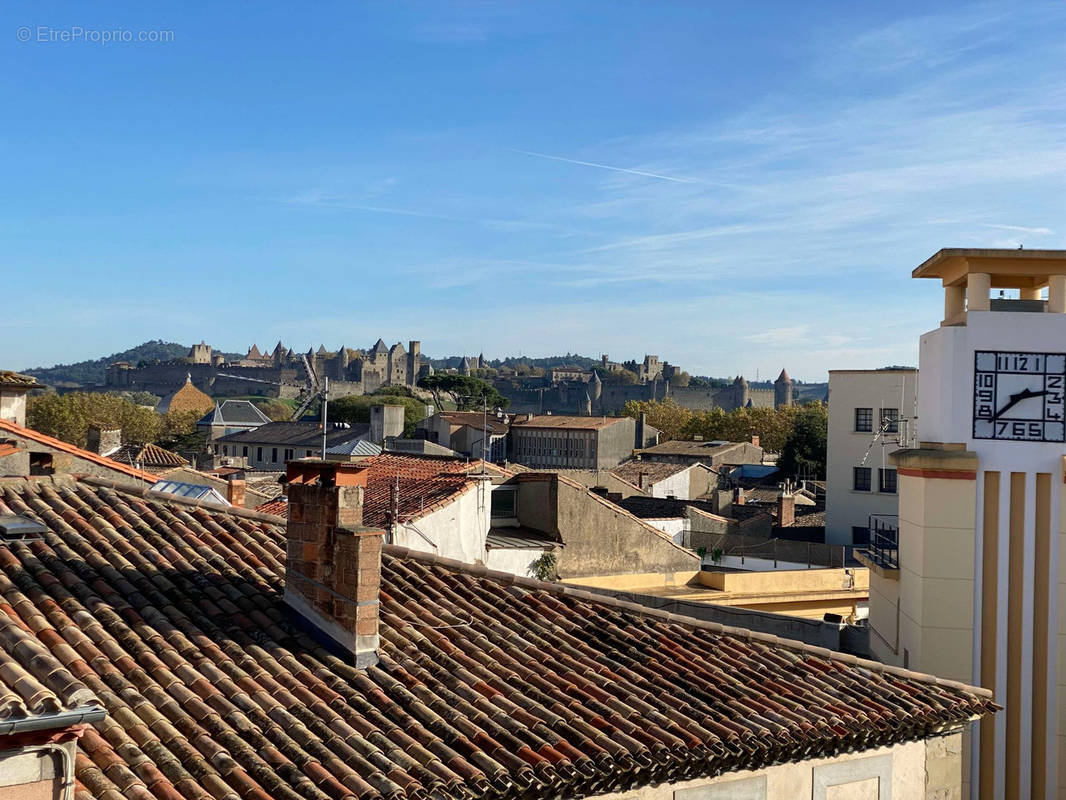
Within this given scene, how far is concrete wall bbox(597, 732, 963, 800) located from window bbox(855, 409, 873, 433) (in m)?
28.8

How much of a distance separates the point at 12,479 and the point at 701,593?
11.1 metres

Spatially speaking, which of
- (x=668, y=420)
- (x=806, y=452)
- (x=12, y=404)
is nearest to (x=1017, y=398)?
(x=12, y=404)

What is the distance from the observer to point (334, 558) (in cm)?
659

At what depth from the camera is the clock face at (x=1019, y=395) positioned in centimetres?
957

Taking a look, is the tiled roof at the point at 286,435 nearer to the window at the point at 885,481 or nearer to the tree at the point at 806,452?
the tree at the point at 806,452

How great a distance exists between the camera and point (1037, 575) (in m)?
9.71

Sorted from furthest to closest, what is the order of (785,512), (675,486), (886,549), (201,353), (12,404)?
(201,353), (675,486), (785,512), (12,404), (886,549)

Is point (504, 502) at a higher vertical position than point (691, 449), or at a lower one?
higher

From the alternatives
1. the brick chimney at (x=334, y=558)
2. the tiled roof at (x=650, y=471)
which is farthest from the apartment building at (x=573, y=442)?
the brick chimney at (x=334, y=558)

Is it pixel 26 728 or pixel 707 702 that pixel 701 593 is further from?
pixel 26 728

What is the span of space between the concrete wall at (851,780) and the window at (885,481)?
92.9 ft

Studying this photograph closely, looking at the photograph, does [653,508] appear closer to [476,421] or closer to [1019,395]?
[1019,395]

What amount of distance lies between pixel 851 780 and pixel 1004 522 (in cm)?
367

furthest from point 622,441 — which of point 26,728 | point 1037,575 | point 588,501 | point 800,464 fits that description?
point 26,728
